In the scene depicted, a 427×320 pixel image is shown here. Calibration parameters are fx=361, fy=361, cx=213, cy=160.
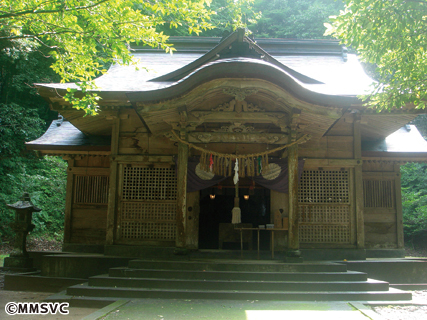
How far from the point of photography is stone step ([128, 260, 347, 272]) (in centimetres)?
702

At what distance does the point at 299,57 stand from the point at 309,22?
13.6 meters

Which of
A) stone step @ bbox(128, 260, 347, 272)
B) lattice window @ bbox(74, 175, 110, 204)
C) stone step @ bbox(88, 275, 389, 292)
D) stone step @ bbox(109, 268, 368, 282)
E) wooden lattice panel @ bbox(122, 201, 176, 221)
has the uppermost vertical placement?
lattice window @ bbox(74, 175, 110, 204)

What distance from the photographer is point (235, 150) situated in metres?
9.12

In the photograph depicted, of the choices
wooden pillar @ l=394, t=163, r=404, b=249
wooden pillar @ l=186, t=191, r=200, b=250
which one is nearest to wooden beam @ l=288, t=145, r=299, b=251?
wooden pillar @ l=186, t=191, r=200, b=250

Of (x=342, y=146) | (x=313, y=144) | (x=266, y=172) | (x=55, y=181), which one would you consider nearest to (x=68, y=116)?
(x=266, y=172)

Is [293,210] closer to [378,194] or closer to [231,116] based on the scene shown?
[231,116]

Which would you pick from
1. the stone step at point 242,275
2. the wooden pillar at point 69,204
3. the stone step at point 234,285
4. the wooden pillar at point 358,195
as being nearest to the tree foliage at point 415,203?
the wooden pillar at point 358,195

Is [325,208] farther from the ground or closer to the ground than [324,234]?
farther from the ground

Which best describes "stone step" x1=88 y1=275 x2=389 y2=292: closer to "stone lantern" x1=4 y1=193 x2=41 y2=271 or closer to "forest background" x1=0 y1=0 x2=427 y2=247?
"stone lantern" x1=4 y1=193 x2=41 y2=271

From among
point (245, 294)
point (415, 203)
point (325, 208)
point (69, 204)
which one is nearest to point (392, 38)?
point (325, 208)

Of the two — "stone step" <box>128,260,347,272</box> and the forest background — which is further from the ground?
the forest background

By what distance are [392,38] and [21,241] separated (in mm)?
9876

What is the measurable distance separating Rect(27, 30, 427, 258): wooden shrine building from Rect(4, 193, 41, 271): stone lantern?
A: 1.28 metres

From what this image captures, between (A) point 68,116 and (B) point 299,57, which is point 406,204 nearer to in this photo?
(B) point 299,57
